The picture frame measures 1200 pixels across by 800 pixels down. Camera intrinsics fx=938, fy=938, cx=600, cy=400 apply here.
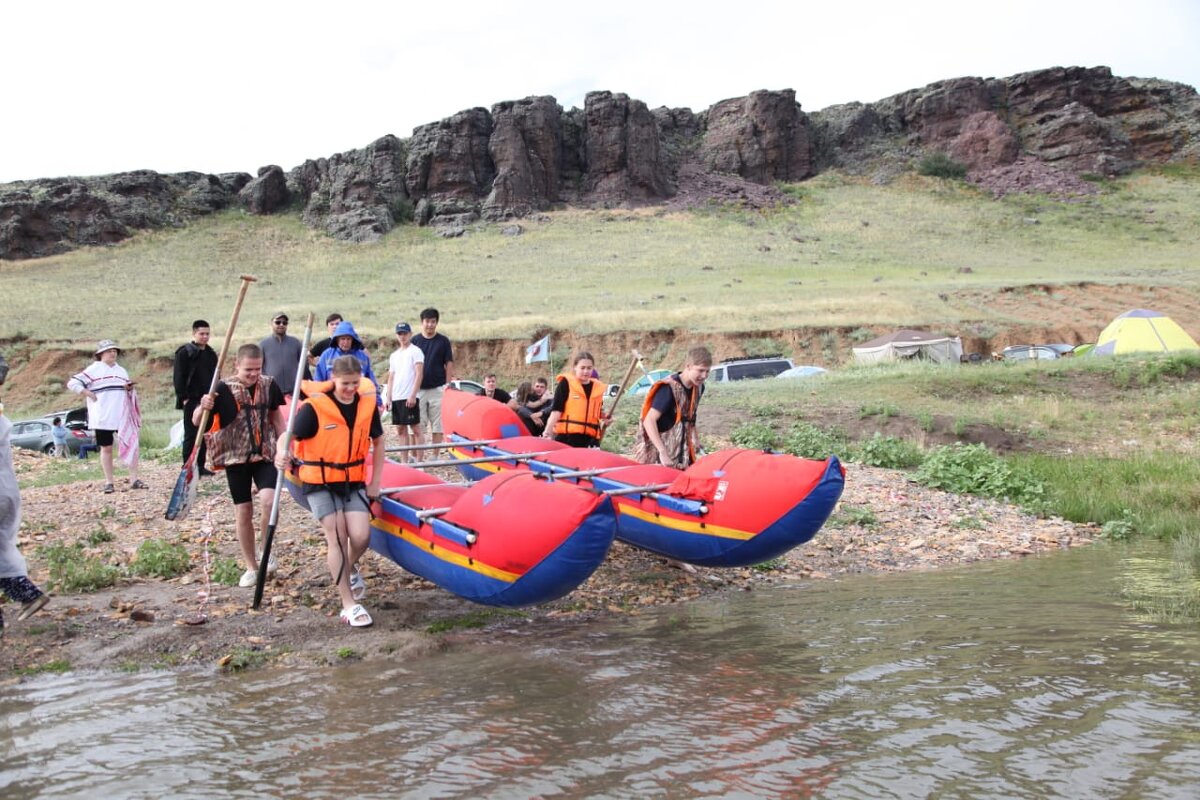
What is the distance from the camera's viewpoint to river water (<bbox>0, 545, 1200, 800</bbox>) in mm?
4133

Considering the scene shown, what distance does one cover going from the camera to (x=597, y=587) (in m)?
7.79

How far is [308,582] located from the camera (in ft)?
24.3

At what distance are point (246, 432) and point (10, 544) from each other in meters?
1.63

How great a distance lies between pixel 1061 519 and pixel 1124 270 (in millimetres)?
38409

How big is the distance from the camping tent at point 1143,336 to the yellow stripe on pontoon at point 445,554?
76.7ft

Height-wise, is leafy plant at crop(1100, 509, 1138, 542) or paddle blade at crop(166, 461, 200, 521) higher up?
paddle blade at crop(166, 461, 200, 521)

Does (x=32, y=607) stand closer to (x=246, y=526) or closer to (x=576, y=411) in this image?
(x=246, y=526)

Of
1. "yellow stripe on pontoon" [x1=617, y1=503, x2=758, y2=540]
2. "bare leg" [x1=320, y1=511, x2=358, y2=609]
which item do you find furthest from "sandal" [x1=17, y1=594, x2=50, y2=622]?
"yellow stripe on pontoon" [x1=617, y1=503, x2=758, y2=540]

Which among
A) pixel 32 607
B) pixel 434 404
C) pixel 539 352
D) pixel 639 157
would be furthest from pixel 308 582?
pixel 639 157

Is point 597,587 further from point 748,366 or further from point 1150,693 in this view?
point 748,366

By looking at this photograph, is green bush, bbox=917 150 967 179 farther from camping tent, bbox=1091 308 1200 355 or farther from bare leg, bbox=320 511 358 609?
bare leg, bbox=320 511 358 609

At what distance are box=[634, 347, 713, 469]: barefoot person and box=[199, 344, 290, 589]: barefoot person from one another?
304 cm

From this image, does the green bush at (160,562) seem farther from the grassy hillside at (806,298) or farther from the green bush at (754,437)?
the green bush at (754,437)

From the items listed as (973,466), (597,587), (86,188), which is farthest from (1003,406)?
(86,188)
